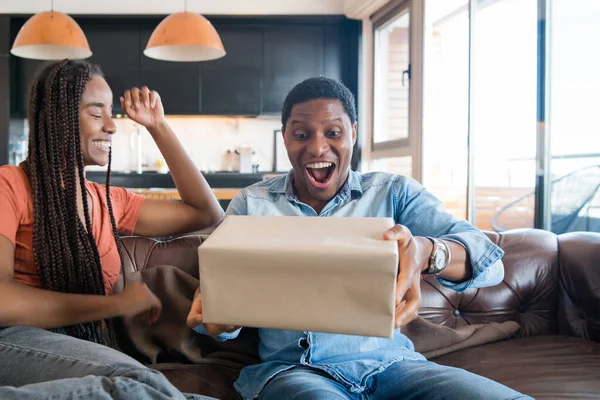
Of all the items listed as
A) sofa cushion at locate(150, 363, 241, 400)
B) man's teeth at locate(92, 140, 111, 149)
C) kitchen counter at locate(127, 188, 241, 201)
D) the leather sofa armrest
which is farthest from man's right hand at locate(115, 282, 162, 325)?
kitchen counter at locate(127, 188, 241, 201)

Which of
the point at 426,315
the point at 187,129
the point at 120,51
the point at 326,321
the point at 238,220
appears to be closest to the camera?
the point at 326,321

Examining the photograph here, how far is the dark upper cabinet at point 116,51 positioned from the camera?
225 inches

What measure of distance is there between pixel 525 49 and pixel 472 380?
8.29 ft

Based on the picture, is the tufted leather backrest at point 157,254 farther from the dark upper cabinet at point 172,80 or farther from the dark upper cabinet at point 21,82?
the dark upper cabinet at point 21,82

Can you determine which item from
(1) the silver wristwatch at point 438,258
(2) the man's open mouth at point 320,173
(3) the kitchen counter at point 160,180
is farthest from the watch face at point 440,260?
(3) the kitchen counter at point 160,180

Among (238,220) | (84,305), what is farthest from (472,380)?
(84,305)

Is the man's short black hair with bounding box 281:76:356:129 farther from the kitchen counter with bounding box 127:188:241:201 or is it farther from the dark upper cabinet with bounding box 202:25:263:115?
the dark upper cabinet with bounding box 202:25:263:115

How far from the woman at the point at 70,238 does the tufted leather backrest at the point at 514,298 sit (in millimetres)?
876

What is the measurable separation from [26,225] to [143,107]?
447 millimetres

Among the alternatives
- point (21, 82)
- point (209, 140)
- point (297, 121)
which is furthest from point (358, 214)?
point (21, 82)

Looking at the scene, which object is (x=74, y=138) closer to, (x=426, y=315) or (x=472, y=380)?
(x=472, y=380)

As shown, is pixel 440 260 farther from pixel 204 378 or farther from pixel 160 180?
pixel 160 180

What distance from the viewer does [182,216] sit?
168 cm

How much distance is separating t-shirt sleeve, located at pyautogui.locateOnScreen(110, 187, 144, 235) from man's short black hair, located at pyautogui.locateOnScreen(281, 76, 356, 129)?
52 cm
